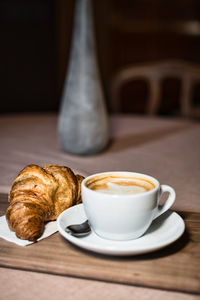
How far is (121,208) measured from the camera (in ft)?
1.33

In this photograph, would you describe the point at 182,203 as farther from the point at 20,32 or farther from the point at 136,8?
the point at 136,8

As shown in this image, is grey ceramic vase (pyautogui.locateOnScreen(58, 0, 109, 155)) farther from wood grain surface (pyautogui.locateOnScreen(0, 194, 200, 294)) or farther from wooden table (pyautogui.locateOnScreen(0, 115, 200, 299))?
wood grain surface (pyautogui.locateOnScreen(0, 194, 200, 294))

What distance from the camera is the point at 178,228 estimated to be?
0.44m

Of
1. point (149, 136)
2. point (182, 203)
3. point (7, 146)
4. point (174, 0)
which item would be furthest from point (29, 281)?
point (174, 0)

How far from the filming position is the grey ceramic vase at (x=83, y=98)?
811 mm

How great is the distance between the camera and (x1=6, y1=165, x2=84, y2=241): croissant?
0.43 m

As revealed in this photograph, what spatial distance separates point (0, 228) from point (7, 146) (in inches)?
18.7

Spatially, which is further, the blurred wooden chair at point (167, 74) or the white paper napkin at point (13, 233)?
the blurred wooden chair at point (167, 74)

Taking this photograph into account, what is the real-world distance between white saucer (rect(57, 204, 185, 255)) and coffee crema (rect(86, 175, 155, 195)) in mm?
52

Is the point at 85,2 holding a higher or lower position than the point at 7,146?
higher

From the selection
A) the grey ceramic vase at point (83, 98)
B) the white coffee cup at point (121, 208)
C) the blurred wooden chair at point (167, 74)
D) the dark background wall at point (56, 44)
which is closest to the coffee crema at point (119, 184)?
the white coffee cup at point (121, 208)

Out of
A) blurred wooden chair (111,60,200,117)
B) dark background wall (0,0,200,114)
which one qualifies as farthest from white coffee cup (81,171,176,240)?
dark background wall (0,0,200,114)

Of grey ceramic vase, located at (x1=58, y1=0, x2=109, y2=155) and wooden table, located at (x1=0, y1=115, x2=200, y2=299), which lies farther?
grey ceramic vase, located at (x1=58, y1=0, x2=109, y2=155)

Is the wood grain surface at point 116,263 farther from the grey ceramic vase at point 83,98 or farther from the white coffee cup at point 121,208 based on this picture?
the grey ceramic vase at point 83,98
